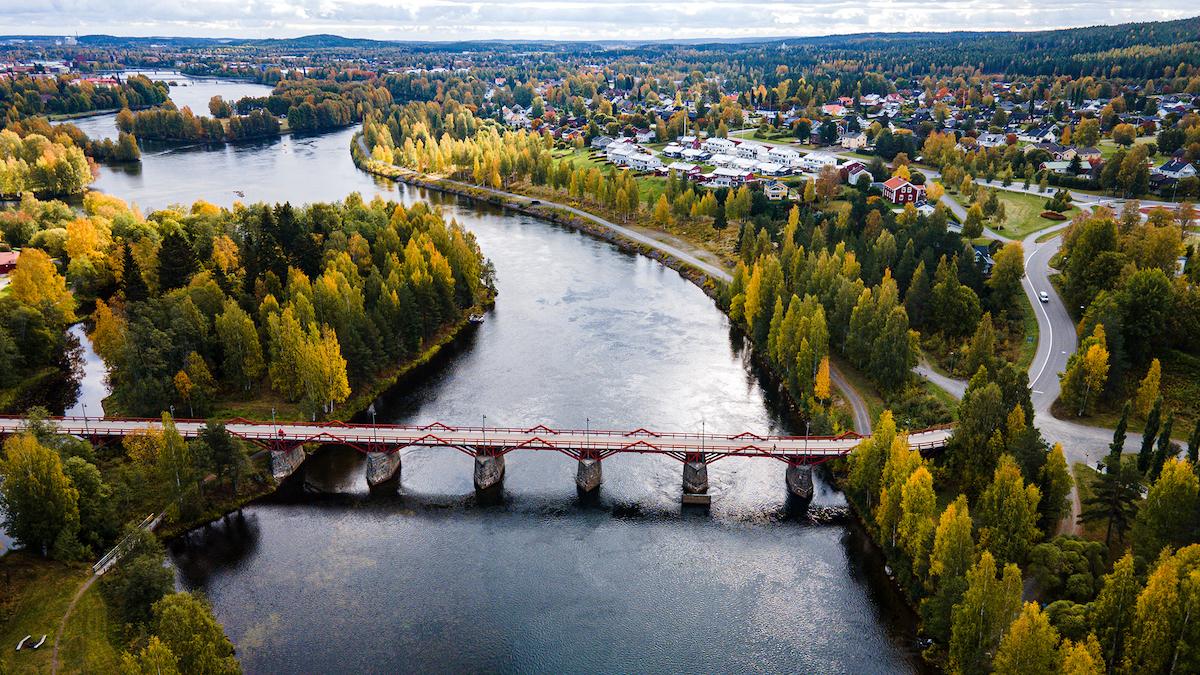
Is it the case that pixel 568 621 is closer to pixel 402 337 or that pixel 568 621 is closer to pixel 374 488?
pixel 374 488

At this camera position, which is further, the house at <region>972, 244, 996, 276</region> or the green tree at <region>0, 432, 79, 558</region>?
the house at <region>972, 244, 996, 276</region>

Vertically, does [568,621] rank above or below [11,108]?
below

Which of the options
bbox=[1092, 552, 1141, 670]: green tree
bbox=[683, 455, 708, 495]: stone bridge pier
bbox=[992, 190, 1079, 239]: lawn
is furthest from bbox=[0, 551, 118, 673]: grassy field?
bbox=[992, 190, 1079, 239]: lawn

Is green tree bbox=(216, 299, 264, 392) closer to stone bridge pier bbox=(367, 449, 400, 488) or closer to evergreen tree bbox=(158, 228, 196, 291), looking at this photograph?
stone bridge pier bbox=(367, 449, 400, 488)

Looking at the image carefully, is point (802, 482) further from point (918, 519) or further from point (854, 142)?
point (854, 142)

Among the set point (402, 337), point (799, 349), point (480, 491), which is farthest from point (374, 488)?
point (799, 349)

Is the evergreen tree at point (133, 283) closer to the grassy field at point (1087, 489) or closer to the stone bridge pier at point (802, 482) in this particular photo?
the stone bridge pier at point (802, 482)

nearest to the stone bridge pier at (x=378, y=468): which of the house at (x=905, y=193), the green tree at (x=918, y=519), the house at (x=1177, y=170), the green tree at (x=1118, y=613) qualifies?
the green tree at (x=918, y=519)
